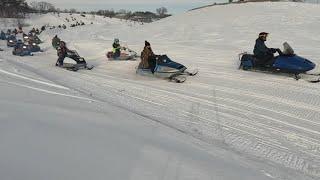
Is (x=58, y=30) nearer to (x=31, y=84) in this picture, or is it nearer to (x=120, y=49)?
(x=120, y=49)

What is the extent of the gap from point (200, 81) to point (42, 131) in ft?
26.2

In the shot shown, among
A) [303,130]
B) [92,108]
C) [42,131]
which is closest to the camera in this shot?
[42,131]

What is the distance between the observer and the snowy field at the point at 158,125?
18.6 feet

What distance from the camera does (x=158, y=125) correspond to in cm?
839

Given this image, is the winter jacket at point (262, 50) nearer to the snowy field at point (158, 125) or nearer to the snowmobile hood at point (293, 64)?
the snowmobile hood at point (293, 64)

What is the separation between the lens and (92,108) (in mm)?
9266

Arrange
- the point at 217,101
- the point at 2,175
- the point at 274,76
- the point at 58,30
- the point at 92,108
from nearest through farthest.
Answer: the point at 2,175 < the point at 92,108 < the point at 217,101 < the point at 274,76 < the point at 58,30

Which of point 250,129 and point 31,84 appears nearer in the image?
point 250,129

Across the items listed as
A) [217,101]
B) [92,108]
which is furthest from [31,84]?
[217,101]

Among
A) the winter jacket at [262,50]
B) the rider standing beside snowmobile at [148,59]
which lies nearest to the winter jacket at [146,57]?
the rider standing beside snowmobile at [148,59]

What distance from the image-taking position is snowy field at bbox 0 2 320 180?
18.6 feet

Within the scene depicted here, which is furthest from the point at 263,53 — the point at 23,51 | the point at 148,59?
the point at 23,51

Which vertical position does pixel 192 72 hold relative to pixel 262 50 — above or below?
below

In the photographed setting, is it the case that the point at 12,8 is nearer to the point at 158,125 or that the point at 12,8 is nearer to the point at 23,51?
the point at 23,51
